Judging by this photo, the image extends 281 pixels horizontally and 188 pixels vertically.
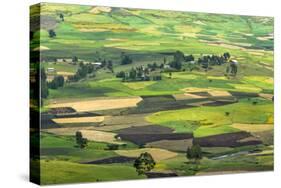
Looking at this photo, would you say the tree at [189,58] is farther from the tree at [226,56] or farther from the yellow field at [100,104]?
the yellow field at [100,104]

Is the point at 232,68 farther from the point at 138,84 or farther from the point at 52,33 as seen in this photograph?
the point at 52,33

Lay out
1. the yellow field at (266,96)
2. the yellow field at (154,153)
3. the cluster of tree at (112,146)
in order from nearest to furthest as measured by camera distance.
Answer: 1. the cluster of tree at (112,146)
2. the yellow field at (154,153)
3. the yellow field at (266,96)

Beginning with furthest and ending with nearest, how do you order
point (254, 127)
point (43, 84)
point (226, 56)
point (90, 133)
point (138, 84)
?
point (254, 127), point (226, 56), point (138, 84), point (90, 133), point (43, 84)

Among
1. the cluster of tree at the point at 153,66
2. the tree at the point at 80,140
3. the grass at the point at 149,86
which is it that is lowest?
the tree at the point at 80,140

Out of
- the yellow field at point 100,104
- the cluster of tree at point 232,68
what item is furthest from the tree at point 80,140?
the cluster of tree at point 232,68

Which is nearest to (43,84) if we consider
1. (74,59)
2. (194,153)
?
(74,59)

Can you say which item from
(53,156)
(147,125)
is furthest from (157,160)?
(53,156)

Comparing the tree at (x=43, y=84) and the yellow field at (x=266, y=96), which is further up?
the tree at (x=43, y=84)
